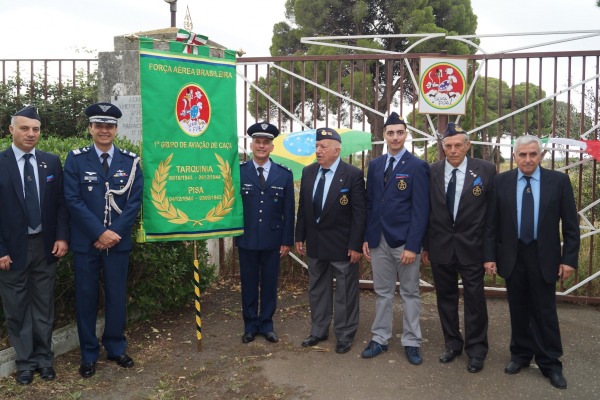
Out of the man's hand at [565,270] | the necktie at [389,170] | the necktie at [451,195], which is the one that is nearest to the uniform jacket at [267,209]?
the necktie at [389,170]

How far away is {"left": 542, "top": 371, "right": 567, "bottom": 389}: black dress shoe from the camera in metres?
3.87

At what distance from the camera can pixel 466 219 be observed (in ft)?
13.5

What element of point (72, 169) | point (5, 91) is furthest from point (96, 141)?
point (5, 91)

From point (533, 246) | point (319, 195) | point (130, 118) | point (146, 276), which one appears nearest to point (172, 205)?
point (146, 276)

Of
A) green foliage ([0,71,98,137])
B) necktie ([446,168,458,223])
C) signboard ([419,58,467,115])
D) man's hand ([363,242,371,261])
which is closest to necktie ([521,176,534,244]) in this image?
necktie ([446,168,458,223])

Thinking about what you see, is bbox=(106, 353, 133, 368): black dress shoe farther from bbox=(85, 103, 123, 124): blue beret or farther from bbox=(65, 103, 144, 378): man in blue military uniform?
bbox=(85, 103, 123, 124): blue beret

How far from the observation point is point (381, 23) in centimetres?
2002

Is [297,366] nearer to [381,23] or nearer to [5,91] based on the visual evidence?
[5,91]

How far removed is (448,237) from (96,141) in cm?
264

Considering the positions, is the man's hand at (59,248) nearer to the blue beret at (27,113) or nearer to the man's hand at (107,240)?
the man's hand at (107,240)

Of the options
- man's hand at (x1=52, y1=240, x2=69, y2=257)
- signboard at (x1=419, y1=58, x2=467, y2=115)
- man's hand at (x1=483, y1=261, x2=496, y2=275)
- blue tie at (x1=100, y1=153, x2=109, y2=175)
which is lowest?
man's hand at (x1=483, y1=261, x2=496, y2=275)

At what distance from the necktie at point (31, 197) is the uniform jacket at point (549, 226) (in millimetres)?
3251

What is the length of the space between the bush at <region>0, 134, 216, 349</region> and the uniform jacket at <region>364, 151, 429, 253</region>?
6.26 feet

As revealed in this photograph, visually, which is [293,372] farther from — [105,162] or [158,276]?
[105,162]
